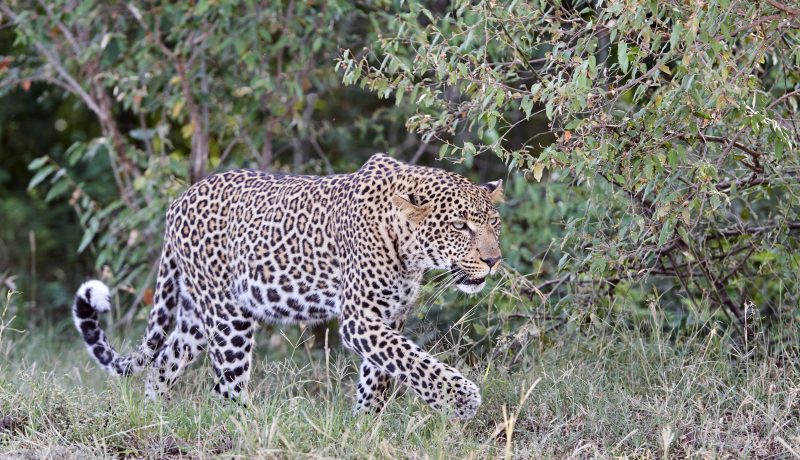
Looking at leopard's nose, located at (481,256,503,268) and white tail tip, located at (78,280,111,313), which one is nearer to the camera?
leopard's nose, located at (481,256,503,268)

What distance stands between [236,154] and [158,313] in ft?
8.61

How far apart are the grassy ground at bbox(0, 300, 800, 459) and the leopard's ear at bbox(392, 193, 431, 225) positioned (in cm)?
85

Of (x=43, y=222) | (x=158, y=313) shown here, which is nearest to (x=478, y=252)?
(x=158, y=313)

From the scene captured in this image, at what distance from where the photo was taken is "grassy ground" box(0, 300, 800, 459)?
4.67m

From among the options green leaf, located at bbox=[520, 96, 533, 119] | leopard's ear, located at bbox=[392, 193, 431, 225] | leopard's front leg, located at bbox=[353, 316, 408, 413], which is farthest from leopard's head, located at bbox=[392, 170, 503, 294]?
green leaf, located at bbox=[520, 96, 533, 119]

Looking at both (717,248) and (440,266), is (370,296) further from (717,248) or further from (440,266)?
(717,248)

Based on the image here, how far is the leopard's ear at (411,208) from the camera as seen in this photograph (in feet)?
18.5

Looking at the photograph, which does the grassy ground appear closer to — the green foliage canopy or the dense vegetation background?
the dense vegetation background

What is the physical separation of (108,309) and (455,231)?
191 centimetres

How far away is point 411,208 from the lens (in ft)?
18.5

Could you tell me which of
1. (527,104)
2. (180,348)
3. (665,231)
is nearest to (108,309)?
(180,348)

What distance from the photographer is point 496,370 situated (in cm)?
607

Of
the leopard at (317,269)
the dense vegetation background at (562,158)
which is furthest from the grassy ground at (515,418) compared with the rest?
the leopard at (317,269)

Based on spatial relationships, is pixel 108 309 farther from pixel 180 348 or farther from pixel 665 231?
pixel 665 231
